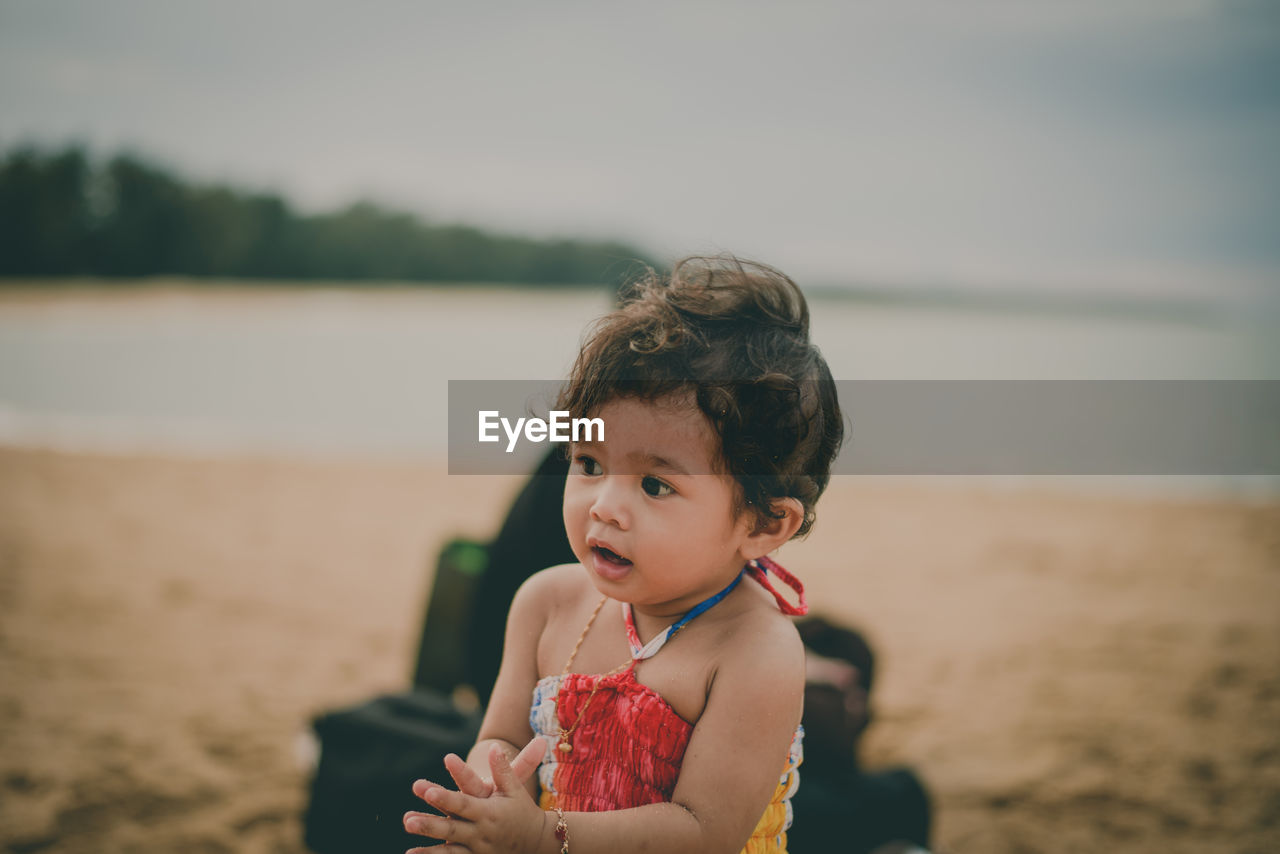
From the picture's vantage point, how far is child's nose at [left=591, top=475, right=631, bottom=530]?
47.4 inches

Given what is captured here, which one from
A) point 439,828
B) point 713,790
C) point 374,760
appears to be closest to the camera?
point 439,828

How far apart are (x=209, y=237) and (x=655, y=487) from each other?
42.0m

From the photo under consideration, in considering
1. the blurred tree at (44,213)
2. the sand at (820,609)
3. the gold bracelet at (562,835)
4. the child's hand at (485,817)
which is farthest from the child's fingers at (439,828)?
the blurred tree at (44,213)

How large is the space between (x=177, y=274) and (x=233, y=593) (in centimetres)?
3625

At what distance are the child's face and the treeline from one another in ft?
106

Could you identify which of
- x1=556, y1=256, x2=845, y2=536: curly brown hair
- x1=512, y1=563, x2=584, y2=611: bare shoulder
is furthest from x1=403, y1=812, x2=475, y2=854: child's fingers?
x1=556, y1=256, x2=845, y2=536: curly brown hair

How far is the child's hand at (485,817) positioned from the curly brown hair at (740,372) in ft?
1.66

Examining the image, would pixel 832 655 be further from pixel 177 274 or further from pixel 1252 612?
pixel 177 274

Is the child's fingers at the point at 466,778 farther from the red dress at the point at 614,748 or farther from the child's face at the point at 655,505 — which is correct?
the child's face at the point at 655,505

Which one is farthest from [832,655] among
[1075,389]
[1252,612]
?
→ [1075,389]

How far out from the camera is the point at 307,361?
65.6 feet

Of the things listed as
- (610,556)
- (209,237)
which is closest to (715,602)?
(610,556)

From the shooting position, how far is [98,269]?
108 feet

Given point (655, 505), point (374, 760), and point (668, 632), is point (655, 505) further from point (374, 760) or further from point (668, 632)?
point (374, 760)
